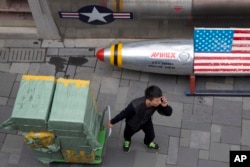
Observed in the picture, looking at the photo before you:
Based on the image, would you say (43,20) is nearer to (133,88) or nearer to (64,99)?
(133,88)

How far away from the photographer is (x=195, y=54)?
7555 millimetres

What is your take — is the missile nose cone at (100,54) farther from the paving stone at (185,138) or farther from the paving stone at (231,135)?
the paving stone at (231,135)

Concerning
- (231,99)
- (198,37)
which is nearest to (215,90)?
(231,99)

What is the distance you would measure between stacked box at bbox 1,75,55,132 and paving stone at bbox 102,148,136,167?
1638 mm

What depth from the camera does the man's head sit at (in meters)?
5.72

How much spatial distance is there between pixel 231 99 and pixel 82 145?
294 centimetres

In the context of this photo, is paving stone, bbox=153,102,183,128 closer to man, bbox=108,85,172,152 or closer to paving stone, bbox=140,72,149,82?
man, bbox=108,85,172,152

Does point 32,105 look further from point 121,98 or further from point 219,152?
point 219,152

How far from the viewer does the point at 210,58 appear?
7.56 m

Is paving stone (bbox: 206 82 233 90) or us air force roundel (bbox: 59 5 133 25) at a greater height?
us air force roundel (bbox: 59 5 133 25)

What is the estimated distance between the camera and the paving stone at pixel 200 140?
7.31m

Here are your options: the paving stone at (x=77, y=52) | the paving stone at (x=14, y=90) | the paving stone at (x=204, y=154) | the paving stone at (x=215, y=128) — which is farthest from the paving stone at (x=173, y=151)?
the paving stone at (x=14, y=90)

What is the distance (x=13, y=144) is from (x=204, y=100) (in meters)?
3.39

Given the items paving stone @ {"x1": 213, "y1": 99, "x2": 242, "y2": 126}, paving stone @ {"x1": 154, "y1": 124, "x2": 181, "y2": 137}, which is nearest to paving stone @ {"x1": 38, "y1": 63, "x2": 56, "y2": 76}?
paving stone @ {"x1": 154, "y1": 124, "x2": 181, "y2": 137}
